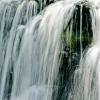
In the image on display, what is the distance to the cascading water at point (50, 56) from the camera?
20.2 ft

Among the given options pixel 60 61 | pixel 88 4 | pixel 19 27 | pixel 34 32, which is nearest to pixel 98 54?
pixel 60 61

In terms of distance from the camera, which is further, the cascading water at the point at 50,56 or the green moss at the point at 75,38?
the green moss at the point at 75,38

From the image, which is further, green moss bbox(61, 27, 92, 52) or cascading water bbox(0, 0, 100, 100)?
green moss bbox(61, 27, 92, 52)

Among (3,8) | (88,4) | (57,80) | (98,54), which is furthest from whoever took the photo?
(3,8)

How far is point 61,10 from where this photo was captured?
718cm

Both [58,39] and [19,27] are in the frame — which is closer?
[58,39]

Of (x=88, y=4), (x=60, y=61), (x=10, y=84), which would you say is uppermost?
(x=88, y=4)

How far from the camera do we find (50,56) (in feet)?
22.2

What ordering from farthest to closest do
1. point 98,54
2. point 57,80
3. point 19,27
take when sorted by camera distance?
point 19,27, point 57,80, point 98,54

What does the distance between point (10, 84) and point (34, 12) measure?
6.08ft

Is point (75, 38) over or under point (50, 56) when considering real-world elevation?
over

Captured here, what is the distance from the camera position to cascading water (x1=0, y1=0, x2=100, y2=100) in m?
6.16

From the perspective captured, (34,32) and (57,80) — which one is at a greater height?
(34,32)

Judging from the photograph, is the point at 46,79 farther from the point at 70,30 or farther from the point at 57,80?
the point at 70,30
